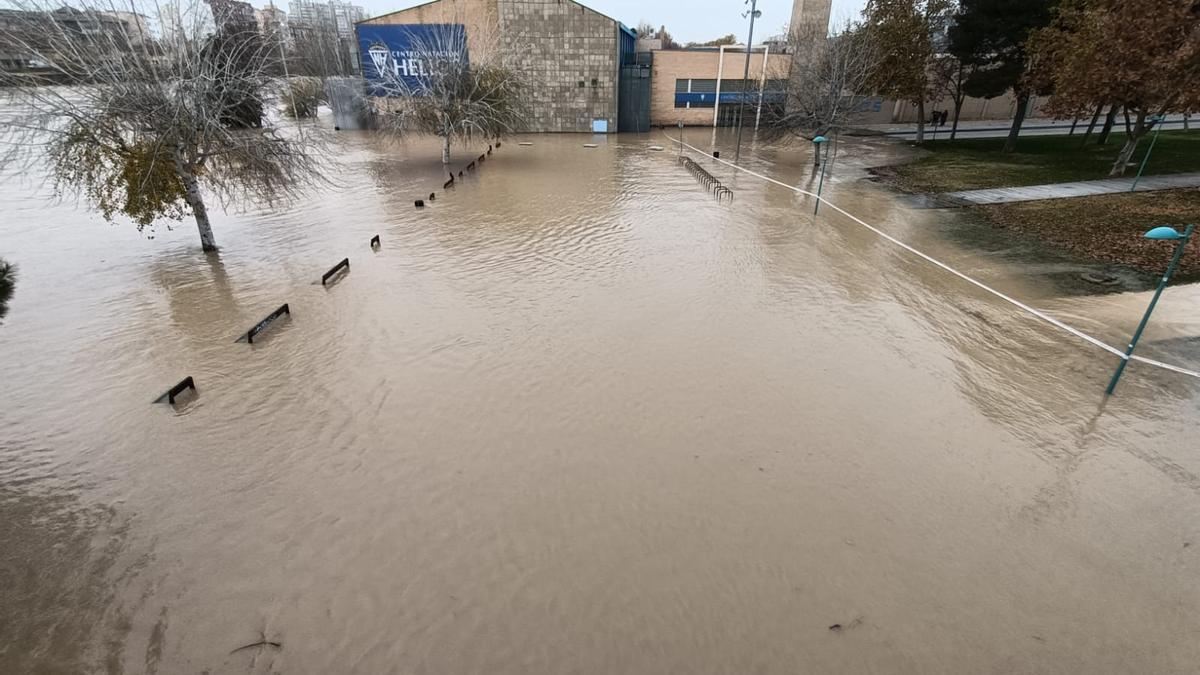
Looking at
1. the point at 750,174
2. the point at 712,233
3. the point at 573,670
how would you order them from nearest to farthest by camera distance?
1. the point at 573,670
2. the point at 712,233
3. the point at 750,174

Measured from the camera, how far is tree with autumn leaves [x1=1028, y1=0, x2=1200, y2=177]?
54.1ft

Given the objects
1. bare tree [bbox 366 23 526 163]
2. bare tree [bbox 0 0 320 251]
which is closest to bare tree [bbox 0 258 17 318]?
bare tree [bbox 0 0 320 251]

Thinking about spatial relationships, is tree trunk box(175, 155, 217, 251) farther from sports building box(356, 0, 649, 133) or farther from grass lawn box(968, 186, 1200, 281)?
sports building box(356, 0, 649, 133)

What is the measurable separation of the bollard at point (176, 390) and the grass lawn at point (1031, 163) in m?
26.2

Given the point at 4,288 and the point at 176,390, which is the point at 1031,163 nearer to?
the point at 176,390

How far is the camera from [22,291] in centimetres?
1235

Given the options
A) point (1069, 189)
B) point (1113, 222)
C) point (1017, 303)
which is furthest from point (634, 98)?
point (1017, 303)

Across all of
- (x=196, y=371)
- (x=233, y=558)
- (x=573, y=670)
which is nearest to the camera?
(x=573, y=670)

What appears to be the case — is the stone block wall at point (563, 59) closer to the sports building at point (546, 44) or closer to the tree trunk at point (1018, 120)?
the sports building at point (546, 44)

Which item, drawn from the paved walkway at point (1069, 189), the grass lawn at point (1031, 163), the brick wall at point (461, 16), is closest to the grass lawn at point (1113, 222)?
the paved walkway at point (1069, 189)

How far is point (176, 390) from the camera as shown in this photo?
8.42 meters

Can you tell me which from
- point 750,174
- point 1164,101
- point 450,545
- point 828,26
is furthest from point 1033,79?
point 450,545

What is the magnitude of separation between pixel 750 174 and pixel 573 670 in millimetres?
26804

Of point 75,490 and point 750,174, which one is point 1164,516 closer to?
point 75,490
